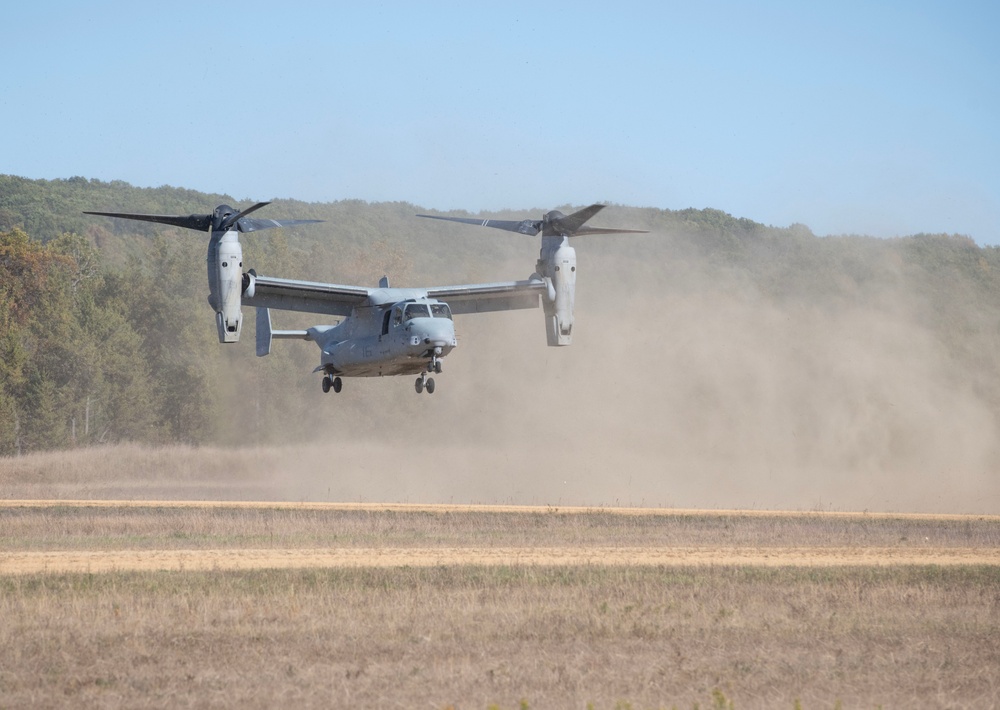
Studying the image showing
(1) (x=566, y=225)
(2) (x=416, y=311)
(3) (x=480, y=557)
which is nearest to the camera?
(3) (x=480, y=557)

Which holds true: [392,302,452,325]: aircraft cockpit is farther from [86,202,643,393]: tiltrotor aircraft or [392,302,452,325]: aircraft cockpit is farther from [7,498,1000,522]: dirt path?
[7,498,1000,522]: dirt path

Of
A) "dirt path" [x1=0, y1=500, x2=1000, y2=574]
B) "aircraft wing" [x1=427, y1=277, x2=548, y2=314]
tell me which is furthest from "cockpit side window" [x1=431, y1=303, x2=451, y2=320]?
"dirt path" [x1=0, y1=500, x2=1000, y2=574]

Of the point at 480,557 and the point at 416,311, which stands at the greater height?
the point at 416,311

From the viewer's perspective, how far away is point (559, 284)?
33406 millimetres

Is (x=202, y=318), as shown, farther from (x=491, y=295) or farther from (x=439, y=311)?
(x=439, y=311)

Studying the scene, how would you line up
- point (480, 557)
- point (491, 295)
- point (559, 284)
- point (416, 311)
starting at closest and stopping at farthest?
point (480, 557), point (416, 311), point (559, 284), point (491, 295)

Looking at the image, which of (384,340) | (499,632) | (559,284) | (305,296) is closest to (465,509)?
(384,340)

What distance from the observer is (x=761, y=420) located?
54719 mm

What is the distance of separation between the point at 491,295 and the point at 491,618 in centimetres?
2023

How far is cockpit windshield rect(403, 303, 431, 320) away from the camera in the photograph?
30.4m

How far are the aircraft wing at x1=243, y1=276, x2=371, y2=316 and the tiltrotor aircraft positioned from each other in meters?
0.03

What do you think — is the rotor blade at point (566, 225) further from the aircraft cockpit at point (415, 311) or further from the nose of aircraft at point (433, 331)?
the nose of aircraft at point (433, 331)

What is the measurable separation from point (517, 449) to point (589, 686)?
4451 centimetres

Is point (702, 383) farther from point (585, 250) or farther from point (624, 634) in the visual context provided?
point (624, 634)
